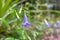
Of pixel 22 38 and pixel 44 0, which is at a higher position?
pixel 44 0

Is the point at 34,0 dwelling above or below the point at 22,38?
above

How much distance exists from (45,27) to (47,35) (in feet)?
0.38

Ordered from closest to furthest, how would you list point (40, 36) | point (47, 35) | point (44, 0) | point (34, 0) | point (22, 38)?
point (22, 38)
point (40, 36)
point (47, 35)
point (34, 0)
point (44, 0)

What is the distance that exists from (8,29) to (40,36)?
44 centimetres

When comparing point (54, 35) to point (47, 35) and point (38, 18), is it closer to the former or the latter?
point (47, 35)

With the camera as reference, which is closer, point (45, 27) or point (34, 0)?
point (45, 27)

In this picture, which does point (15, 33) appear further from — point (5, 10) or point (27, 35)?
point (5, 10)

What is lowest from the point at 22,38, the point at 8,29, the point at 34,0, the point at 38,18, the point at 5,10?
the point at 22,38

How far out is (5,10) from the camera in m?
2.08

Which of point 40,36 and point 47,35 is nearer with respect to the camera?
point 40,36

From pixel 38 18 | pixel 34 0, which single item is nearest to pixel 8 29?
pixel 38 18

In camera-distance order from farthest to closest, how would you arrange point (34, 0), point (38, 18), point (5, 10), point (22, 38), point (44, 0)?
1. point (44, 0)
2. point (34, 0)
3. point (38, 18)
4. point (5, 10)
5. point (22, 38)

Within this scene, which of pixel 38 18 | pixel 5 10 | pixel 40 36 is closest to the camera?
pixel 5 10

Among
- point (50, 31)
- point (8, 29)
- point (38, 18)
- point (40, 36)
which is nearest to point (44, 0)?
point (38, 18)
